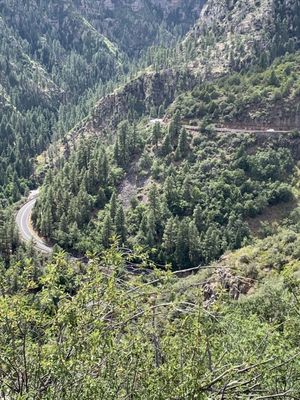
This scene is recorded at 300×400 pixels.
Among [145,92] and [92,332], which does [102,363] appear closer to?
[92,332]

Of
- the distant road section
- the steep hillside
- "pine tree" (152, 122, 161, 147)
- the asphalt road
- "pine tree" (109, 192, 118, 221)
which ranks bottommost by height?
the distant road section

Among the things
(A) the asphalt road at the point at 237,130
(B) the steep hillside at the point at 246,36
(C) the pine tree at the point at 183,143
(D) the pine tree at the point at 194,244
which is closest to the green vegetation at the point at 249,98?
(A) the asphalt road at the point at 237,130

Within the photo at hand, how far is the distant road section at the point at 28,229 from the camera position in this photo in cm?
9550

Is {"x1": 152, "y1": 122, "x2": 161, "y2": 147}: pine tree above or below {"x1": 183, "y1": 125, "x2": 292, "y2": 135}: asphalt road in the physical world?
above

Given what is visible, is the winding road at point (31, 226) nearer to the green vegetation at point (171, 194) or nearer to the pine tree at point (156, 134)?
the green vegetation at point (171, 194)

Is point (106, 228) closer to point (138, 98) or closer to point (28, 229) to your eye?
point (28, 229)

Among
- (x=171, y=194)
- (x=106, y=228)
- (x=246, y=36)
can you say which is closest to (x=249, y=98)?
(x=171, y=194)

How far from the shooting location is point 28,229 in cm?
10569

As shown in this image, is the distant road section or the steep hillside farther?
the steep hillside

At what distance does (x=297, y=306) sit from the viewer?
2153cm

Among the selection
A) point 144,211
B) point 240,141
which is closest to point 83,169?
point 144,211

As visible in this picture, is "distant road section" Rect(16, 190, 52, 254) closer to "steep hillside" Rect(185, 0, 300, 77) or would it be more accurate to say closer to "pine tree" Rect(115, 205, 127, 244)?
"pine tree" Rect(115, 205, 127, 244)

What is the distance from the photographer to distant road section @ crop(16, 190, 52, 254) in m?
95.5

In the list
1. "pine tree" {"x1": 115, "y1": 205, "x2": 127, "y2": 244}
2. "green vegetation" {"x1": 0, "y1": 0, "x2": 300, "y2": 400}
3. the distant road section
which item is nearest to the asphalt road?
"green vegetation" {"x1": 0, "y1": 0, "x2": 300, "y2": 400}
